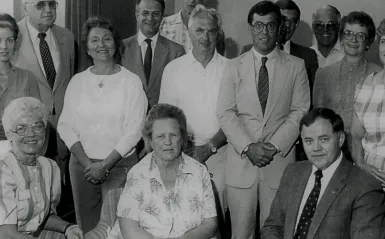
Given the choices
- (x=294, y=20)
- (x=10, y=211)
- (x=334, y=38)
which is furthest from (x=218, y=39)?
(x=10, y=211)

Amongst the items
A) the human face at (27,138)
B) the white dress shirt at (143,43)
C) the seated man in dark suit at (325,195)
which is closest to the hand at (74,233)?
the human face at (27,138)

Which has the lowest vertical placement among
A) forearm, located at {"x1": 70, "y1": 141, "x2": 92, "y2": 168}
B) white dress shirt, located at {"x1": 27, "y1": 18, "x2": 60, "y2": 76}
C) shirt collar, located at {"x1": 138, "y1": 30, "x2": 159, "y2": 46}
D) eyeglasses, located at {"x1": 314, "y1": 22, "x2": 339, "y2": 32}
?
forearm, located at {"x1": 70, "y1": 141, "x2": 92, "y2": 168}

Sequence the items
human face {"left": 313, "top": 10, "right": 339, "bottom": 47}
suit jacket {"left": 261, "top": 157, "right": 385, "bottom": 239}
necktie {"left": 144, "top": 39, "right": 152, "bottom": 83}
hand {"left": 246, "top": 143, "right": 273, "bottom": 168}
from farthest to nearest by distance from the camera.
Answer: human face {"left": 313, "top": 10, "right": 339, "bottom": 47}
necktie {"left": 144, "top": 39, "right": 152, "bottom": 83}
hand {"left": 246, "top": 143, "right": 273, "bottom": 168}
suit jacket {"left": 261, "top": 157, "right": 385, "bottom": 239}

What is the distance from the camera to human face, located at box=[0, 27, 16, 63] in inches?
140

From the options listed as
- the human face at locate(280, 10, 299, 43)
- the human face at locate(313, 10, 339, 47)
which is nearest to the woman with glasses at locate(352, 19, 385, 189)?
the human face at locate(280, 10, 299, 43)

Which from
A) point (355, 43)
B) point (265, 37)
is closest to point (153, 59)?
point (265, 37)

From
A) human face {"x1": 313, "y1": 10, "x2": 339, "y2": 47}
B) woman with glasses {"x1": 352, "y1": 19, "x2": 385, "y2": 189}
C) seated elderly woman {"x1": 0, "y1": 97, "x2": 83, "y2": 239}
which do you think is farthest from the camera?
human face {"x1": 313, "y1": 10, "x2": 339, "y2": 47}

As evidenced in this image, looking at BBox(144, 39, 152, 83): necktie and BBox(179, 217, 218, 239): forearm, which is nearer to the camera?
BBox(179, 217, 218, 239): forearm

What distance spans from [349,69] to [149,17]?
155cm

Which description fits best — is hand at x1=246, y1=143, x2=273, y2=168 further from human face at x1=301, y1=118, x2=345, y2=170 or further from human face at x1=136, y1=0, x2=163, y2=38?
human face at x1=136, y1=0, x2=163, y2=38

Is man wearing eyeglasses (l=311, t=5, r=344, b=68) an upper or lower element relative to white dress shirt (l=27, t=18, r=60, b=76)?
upper

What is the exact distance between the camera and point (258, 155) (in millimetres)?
3494

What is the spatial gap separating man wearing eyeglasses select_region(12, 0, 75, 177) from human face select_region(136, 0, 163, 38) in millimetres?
628

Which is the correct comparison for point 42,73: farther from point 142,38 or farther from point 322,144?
point 322,144
